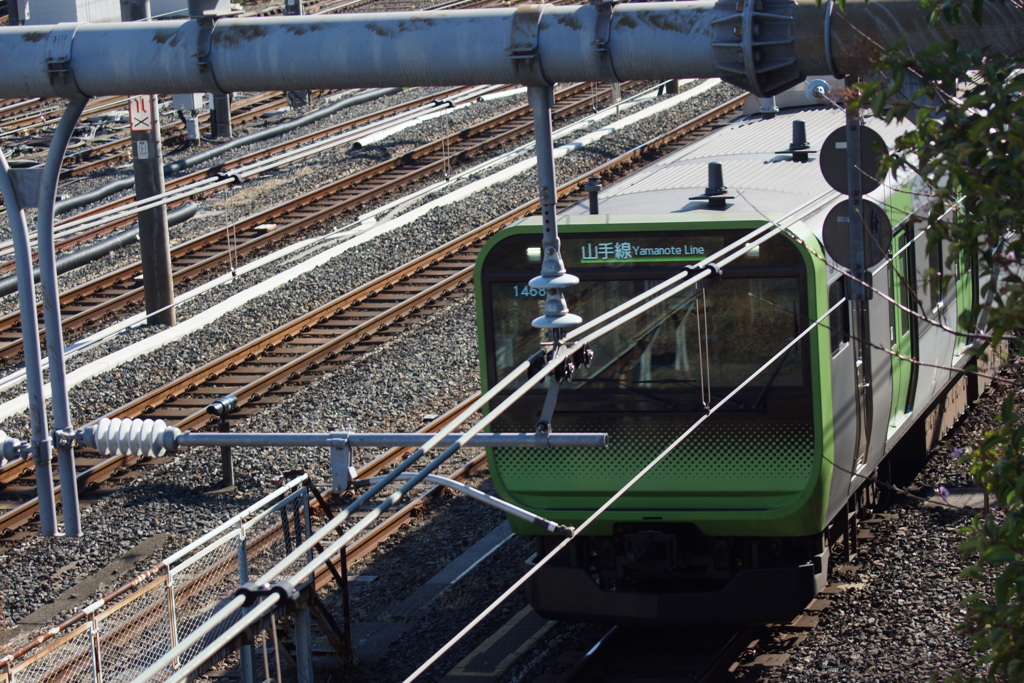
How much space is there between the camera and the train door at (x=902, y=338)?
9297 mm

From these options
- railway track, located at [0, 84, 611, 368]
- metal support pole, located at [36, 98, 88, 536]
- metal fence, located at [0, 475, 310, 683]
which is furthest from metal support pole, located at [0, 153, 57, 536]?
railway track, located at [0, 84, 611, 368]

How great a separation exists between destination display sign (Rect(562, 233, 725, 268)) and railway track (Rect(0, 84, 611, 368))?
26.9ft

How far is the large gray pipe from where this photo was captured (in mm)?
5488

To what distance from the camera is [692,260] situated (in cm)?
782

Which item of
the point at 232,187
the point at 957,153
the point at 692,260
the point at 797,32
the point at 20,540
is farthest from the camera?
the point at 232,187

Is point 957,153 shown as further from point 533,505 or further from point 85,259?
point 85,259

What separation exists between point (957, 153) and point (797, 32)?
220cm

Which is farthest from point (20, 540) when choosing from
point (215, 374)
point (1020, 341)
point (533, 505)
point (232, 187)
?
point (232, 187)

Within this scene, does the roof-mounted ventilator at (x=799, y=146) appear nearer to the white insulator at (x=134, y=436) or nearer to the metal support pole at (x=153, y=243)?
the white insulator at (x=134, y=436)

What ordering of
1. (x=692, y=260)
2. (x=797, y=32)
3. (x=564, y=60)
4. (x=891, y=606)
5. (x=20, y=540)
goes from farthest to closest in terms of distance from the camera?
1. (x=20, y=540)
2. (x=891, y=606)
3. (x=692, y=260)
4. (x=564, y=60)
5. (x=797, y=32)

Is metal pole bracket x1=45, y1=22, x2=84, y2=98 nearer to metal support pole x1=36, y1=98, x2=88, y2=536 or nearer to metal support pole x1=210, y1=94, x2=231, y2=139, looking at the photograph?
metal support pole x1=36, y1=98, x2=88, y2=536

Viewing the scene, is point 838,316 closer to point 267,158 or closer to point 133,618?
point 133,618

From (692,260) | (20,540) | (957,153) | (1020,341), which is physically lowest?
(20,540)

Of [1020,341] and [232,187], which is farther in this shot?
[232,187]
